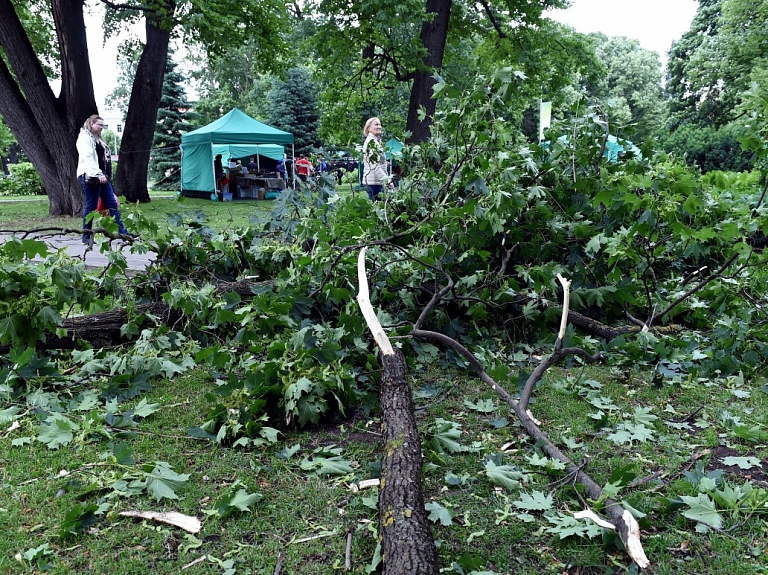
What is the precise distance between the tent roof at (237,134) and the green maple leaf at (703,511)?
18320 millimetres

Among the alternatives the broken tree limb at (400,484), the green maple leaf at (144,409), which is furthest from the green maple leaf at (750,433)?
the green maple leaf at (144,409)

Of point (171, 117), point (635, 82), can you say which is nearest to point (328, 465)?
point (171, 117)

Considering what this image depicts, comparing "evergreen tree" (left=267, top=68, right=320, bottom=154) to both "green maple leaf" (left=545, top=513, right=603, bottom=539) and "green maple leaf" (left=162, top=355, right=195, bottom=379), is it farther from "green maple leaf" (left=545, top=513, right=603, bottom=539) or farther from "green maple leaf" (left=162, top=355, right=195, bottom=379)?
"green maple leaf" (left=545, top=513, right=603, bottom=539)

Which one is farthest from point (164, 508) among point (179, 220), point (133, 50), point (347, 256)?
point (133, 50)

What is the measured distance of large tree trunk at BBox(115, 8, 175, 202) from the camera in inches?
587

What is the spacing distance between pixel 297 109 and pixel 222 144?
17055 millimetres

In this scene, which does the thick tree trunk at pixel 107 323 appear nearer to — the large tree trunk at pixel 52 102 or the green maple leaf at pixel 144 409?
the green maple leaf at pixel 144 409

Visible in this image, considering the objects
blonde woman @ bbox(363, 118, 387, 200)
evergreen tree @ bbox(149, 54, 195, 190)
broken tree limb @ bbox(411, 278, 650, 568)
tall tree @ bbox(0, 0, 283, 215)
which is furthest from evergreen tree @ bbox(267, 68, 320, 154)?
broken tree limb @ bbox(411, 278, 650, 568)

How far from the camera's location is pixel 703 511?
7.33 feet

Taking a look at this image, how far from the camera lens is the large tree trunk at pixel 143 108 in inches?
587

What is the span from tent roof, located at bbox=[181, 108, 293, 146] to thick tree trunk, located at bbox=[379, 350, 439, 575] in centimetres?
1732

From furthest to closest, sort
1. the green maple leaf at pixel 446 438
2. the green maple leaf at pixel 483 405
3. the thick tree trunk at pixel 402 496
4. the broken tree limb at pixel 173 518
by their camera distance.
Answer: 1. the green maple leaf at pixel 483 405
2. the green maple leaf at pixel 446 438
3. the broken tree limb at pixel 173 518
4. the thick tree trunk at pixel 402 496

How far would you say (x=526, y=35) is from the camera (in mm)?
17062

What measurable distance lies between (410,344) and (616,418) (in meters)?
1.34
